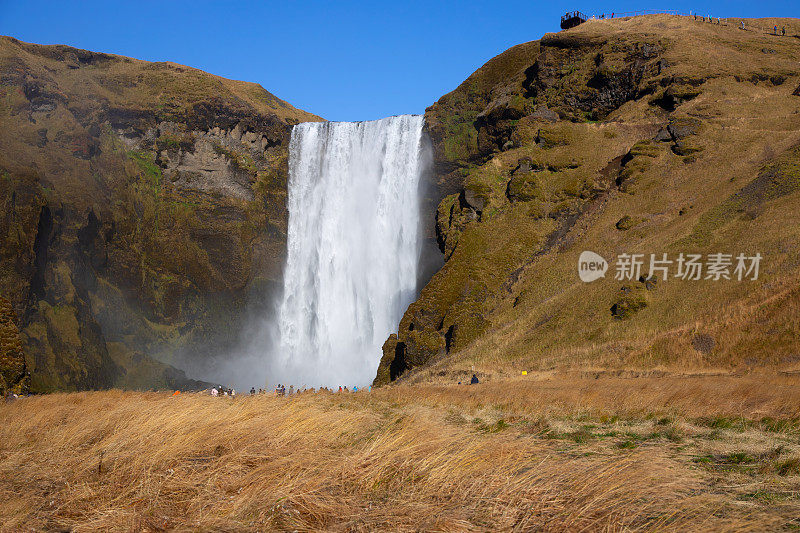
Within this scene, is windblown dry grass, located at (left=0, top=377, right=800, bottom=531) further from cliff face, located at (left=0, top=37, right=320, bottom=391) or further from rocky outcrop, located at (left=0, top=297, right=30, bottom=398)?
cliff face, located at (left=0, top=37, right=320, bottom=391)

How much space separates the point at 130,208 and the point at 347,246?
2253 cm

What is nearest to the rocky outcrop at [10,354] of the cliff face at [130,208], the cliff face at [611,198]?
the cliff face at [611,198]

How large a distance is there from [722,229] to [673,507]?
1248 inches

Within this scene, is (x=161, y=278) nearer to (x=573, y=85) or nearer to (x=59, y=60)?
(x=59, y=60)

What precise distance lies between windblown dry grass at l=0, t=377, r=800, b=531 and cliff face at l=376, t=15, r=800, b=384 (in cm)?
2014

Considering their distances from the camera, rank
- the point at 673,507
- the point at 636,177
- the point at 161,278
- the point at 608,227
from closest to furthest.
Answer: the point at 673,507 < the point at 608,227 < the point at 636,177 < the point at 161,278

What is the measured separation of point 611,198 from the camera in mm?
41625

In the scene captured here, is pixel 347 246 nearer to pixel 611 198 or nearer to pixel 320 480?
pixel 611 198

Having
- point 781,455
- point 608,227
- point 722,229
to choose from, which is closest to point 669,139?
point 608,227

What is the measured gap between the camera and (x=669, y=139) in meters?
44.1

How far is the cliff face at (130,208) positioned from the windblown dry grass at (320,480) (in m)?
39.4

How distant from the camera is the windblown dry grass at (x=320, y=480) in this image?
12.2 feet

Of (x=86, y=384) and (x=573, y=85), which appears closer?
(x=86, y=384)

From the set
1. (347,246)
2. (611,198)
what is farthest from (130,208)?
(611,198)
